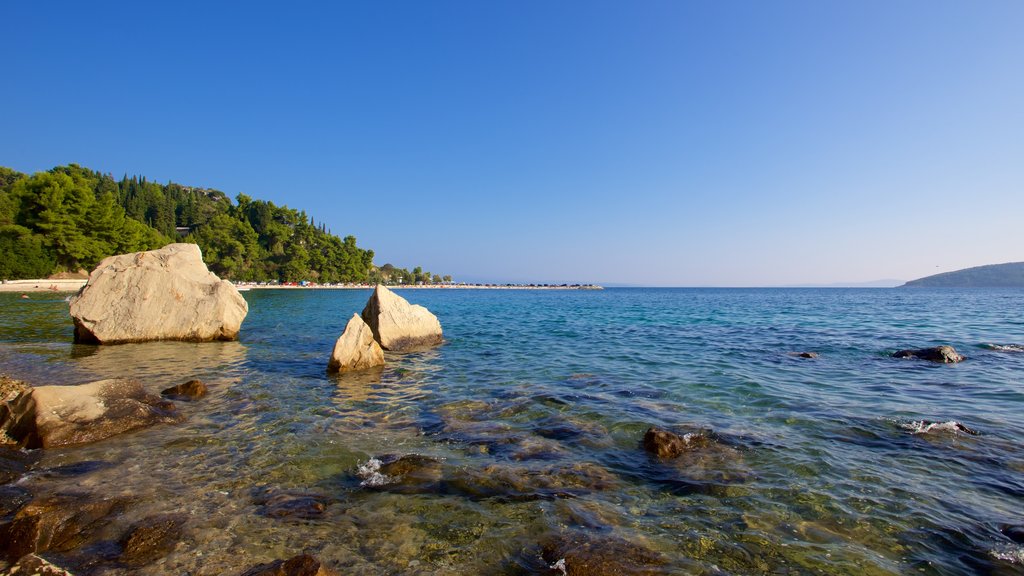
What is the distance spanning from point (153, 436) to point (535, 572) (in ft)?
24.6

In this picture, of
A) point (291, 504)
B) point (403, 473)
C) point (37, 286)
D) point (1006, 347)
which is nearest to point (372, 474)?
point (403, 473)

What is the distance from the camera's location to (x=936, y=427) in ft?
28.7

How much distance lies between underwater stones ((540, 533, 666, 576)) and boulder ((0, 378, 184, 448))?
26.7ft

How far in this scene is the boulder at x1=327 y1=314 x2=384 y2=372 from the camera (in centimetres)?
1451

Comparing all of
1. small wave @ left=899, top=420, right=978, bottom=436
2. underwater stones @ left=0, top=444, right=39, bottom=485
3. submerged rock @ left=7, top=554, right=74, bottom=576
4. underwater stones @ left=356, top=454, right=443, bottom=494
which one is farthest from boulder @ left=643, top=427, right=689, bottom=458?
underwater stones @ left=0, top=444, right=39, bottom=485

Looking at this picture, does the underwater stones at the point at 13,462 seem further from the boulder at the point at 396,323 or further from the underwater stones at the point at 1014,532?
the underwater stones at the point at 1014,532

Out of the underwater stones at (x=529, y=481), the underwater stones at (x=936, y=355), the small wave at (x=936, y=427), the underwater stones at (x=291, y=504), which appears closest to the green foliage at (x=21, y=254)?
the underwater stones at (x=291, y=504)

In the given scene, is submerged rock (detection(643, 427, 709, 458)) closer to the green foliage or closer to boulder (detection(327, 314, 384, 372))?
boulder (detection(327, 314, 384, 372))

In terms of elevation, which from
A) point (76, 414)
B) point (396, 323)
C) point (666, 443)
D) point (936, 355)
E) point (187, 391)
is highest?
point (396, 323)

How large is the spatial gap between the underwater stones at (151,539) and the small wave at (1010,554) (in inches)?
338

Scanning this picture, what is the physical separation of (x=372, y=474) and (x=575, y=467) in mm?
3071

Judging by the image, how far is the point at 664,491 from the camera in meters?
6.24

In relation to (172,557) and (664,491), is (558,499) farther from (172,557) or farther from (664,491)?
(172,557)

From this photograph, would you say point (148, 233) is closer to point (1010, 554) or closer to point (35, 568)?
point (35, 568)
